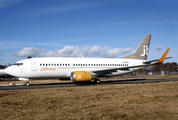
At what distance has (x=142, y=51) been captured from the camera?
30203 millimetres

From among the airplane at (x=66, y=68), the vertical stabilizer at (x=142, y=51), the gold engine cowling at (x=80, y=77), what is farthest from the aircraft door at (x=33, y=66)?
the vertical stabilizer at (x=142, y=51)

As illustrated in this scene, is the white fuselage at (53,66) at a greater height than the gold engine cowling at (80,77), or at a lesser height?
greater

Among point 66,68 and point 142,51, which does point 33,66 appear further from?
point 142,51

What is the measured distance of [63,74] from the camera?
23016 millimetres

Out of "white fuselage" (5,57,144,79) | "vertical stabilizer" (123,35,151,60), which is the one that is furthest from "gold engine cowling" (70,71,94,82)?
"vertical stabilizer" (123,35,151,60)

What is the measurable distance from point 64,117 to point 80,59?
1871 cm

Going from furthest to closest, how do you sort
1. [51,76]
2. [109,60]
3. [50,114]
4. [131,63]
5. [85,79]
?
[131,63]
[109,60]
[51,76]
[85,79]
[50,114]

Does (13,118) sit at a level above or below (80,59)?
below

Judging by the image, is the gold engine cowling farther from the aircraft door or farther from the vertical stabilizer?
the vertical stabilizer

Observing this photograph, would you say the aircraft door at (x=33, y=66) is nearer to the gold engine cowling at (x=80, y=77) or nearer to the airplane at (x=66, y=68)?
the airplane at (x=66, y=68)

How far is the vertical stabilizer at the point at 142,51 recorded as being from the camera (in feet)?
98.3

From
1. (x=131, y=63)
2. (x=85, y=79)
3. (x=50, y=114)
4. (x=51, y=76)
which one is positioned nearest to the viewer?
(x=50, y=114)

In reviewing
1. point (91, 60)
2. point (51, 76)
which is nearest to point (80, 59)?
point (91, 60)

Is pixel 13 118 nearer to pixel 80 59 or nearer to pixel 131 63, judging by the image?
pixel 80 59
